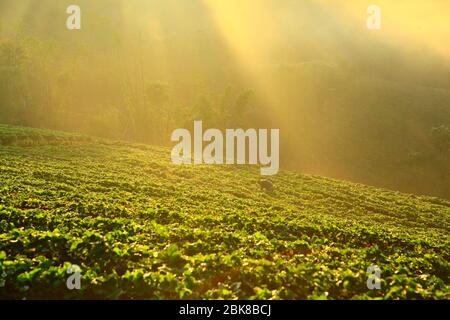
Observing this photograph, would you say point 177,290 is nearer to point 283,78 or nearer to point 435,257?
point 435,257

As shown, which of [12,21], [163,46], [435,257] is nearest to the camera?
[435,257]

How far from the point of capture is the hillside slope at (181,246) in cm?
1141

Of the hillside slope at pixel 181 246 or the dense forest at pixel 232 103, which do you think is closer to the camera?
the hillside slope at pixel 181 246

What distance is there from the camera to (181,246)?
50.8ft

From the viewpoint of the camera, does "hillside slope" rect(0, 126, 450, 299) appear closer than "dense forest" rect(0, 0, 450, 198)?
Yes

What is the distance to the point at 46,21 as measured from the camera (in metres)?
194

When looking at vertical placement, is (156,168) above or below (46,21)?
below

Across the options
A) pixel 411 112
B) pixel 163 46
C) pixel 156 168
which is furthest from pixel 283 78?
pixel 156 168

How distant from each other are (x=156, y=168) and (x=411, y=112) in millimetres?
110298

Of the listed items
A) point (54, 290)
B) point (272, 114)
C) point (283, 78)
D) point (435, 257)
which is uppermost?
point (283, 78)

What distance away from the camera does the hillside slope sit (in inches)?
449

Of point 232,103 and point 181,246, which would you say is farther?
point 232,103

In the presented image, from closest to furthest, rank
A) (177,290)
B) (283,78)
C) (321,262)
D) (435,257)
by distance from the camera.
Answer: (177,290), (321,262), (435,257), (283,78)
